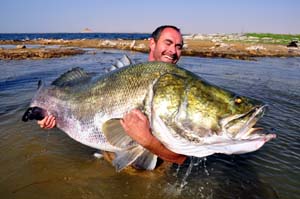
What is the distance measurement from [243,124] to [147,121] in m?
1.00

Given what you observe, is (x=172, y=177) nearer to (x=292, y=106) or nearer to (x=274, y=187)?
(x=274, y=187)

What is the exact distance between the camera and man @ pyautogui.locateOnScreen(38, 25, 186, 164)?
3.20 m

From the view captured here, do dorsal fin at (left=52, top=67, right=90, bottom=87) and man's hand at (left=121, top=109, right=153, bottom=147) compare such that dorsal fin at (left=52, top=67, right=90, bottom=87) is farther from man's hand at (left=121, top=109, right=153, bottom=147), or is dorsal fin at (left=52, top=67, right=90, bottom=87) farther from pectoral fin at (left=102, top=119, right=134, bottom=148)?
Result: man's hand at (left=121, top=109, right=153, bottom=147)

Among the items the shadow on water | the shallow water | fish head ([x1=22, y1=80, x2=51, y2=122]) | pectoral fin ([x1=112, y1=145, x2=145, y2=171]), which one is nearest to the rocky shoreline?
the shallow water

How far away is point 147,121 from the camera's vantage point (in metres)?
3.13

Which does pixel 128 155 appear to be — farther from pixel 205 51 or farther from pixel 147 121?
pixel 205 51

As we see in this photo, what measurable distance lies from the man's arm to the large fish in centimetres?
8

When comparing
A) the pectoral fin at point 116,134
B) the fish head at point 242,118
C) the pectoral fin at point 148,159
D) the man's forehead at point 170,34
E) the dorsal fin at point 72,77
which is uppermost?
the man's forehead at point 170,34

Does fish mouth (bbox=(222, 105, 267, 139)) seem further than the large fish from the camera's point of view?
No

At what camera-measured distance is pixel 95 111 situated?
3.77m

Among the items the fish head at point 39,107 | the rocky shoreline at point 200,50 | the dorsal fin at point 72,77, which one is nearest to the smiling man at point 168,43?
the dorsal fin at point 72,77

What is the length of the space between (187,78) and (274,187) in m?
2.69

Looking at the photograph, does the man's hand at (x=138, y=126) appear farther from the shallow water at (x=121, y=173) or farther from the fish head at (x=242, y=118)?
the shallow water at (x=121, y=173)

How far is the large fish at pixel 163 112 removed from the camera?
2.62 metres
